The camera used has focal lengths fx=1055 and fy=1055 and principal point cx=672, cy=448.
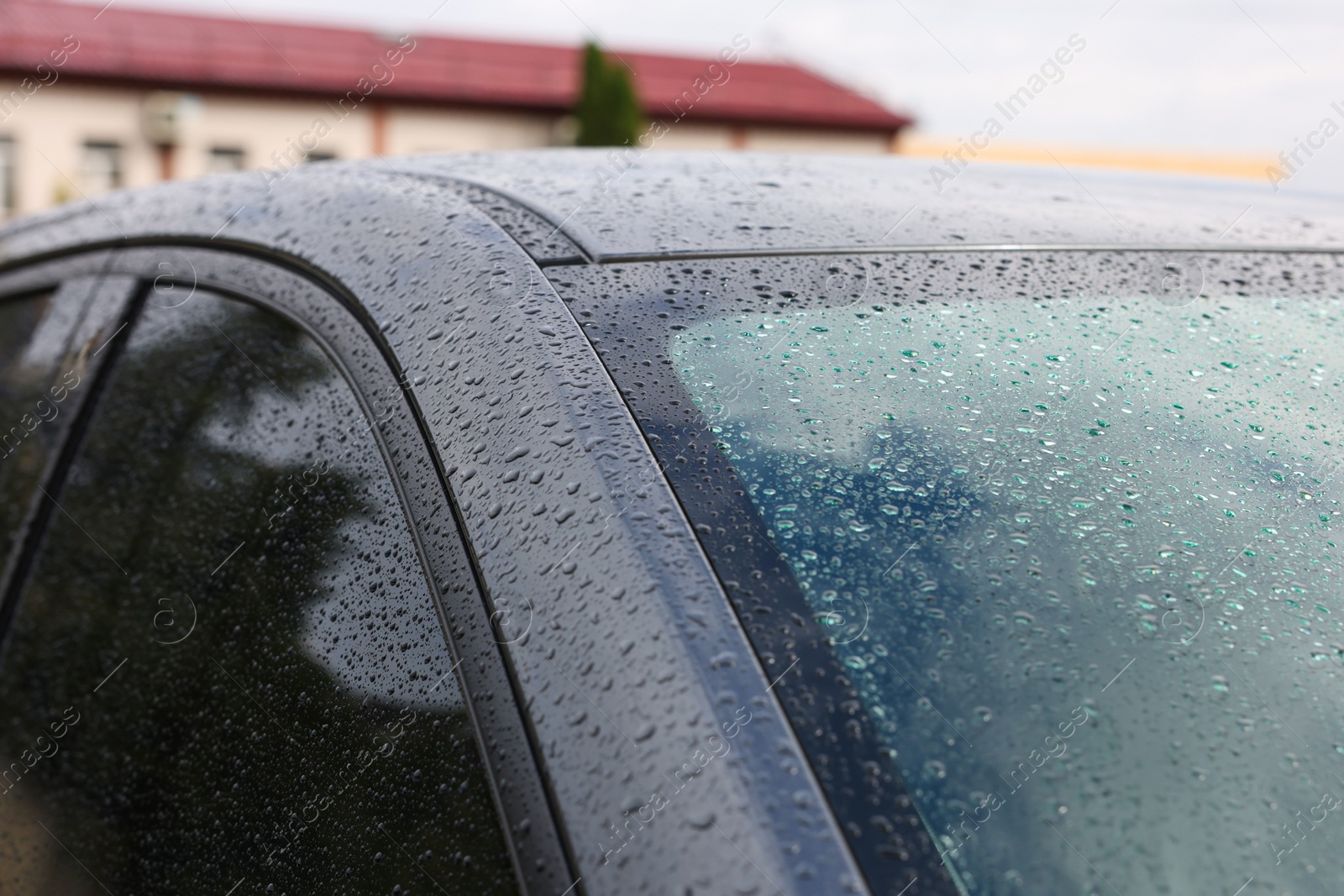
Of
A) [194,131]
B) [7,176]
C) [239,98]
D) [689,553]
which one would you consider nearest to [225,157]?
[194,131]

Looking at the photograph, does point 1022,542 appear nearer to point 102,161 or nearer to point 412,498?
point 412,498

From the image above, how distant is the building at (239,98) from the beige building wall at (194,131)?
3 centimetres

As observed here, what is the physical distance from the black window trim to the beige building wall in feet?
75.1

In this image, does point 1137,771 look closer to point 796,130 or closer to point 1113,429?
point 1113,429

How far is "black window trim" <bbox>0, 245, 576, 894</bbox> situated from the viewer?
2.37 ft

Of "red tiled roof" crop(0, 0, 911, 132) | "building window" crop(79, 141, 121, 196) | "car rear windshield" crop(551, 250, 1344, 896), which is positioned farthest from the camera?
"building window" crop(79, 141, 121, 196)

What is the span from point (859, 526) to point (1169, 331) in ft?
1.59

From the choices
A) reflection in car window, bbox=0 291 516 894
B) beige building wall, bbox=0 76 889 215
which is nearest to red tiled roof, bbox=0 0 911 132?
beige building wall, bbox=0 76 889 215

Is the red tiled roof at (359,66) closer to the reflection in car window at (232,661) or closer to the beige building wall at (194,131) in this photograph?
the beige building wall at (194,131)

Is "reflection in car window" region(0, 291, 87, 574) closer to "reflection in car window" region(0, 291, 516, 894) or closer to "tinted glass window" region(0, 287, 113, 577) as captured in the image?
"tinted glass window" region(0, 287, 113, 577)

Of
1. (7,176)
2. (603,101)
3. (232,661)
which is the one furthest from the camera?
(603,101)

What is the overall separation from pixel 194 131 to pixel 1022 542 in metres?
28.8

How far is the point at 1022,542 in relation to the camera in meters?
0.81

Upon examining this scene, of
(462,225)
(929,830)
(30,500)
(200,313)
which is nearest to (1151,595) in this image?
(929,830)
